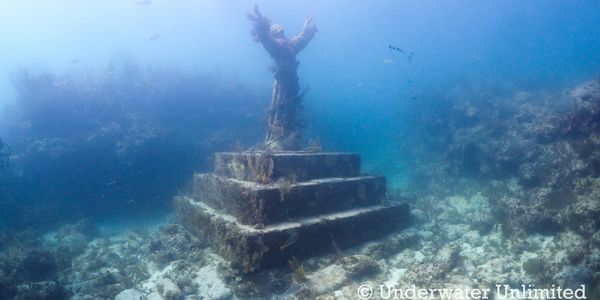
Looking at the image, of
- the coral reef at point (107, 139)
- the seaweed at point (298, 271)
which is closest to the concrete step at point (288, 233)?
the seaweed at point (298, 271)

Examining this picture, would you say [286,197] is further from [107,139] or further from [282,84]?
[107,139]

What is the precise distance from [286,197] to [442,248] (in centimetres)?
511

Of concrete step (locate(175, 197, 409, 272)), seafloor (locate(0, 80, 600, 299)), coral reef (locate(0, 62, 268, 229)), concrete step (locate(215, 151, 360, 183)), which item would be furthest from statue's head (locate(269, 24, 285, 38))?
seafloor (locate(0, 80, 600, 299))

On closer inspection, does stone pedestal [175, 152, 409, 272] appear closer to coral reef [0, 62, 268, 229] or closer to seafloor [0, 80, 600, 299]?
seafloor [0, 80, 600, 299]

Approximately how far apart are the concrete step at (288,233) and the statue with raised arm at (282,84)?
180 inches

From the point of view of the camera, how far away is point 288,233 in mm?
9219

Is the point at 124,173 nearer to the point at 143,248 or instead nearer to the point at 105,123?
the point at 105,123

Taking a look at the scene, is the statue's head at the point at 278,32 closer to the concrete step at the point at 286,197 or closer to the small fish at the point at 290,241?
the concrete step at the point at 286,197

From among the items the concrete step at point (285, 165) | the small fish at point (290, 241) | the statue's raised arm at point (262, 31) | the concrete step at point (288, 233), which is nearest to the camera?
the concrete step at point (288, 233)

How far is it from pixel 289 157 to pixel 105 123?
16086 mm

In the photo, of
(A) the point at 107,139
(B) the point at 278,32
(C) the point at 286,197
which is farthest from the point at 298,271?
(A) the point at 107,139

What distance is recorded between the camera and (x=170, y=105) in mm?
24953

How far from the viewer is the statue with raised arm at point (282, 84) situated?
49.1ft

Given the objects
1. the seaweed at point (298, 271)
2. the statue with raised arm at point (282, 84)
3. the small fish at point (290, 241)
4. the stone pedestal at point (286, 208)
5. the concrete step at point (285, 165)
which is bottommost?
the seaweed at point (298, 271)
